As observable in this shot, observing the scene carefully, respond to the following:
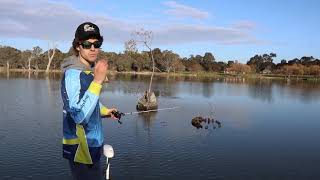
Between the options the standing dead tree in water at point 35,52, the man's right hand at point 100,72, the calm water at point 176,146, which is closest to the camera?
the man's right hand at point 100,72

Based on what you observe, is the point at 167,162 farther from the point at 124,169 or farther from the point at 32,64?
the point at 32,64

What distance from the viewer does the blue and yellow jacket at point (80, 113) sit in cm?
336

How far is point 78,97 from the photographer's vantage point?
3.40 metres

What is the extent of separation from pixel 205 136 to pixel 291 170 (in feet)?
22.1

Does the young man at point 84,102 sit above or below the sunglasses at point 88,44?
below

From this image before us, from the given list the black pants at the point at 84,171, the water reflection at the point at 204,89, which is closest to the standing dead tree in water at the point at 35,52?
the water reflection at the point at 204,89

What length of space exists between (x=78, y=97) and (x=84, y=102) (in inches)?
3.6

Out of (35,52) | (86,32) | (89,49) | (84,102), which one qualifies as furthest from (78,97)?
(35,52)

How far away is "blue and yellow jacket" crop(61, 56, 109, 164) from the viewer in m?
3.36

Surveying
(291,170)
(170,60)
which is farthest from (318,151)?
(170,60)

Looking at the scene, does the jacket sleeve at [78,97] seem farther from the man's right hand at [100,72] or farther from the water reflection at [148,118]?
the water reflection at [148,118]

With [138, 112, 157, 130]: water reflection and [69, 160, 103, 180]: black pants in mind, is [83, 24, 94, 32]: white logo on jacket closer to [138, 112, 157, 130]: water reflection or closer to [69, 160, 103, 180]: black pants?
[69, 160, 103, 180]: black pants

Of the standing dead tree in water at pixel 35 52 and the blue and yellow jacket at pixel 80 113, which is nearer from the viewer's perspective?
the blue and yellow jacket at pixel 80 113

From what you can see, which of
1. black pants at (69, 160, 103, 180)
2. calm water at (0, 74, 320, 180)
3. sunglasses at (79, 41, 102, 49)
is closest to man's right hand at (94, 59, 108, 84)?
sunglasses at (79, 41, 102, 49)
